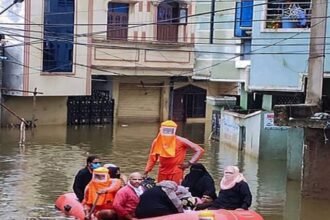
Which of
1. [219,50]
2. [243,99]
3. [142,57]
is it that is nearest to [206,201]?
[243,99]

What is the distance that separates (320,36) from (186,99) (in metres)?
23.8

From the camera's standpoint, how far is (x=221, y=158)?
25.1m

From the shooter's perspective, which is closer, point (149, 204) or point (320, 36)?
point (149, 204)

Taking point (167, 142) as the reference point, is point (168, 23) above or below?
above

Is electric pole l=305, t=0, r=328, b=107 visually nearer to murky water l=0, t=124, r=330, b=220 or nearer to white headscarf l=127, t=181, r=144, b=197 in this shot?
murky water l=0, t=124, r=330, b=220

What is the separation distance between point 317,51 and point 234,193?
623 centimetres

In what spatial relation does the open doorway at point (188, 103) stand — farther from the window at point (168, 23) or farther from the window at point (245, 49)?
the window at point (245, 49)

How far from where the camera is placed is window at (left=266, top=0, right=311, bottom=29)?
21328 millimetres

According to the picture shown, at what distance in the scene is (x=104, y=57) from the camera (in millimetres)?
36594

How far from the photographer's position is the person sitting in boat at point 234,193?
12.5m

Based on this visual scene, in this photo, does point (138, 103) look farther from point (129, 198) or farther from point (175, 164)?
point (129, 198)

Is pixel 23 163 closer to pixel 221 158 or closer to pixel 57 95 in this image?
pixel 221 158

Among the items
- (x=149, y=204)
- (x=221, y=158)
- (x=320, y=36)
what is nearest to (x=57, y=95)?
(x=221, y=158)

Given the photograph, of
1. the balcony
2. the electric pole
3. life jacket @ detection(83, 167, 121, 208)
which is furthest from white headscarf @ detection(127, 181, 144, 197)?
the balcony
